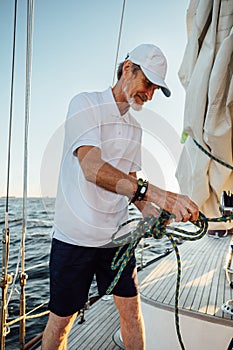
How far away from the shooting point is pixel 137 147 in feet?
4.68

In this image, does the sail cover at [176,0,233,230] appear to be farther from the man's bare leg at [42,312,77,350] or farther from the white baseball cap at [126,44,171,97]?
the man's bare leg at [42,312,77,350]

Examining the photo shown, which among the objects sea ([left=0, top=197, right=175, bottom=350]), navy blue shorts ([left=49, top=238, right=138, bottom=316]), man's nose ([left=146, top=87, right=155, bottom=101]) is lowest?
sea ([left=0, top=197, right=175, bottom=350])

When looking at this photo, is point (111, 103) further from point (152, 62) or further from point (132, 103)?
point (152, 62)

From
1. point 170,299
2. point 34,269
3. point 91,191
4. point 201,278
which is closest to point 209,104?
point 91,191

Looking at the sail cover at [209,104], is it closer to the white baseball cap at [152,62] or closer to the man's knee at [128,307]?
the white baseball cap at [152,62]

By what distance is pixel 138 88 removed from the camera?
121 centimetres

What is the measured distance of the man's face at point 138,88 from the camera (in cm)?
120

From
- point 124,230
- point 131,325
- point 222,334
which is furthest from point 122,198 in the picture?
point 222,334

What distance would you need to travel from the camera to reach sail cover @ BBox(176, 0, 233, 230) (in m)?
1.10

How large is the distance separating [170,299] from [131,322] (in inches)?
21.2

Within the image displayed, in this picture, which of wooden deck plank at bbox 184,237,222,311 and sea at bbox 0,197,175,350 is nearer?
wooden deck plank at bbox 184,237,222,311

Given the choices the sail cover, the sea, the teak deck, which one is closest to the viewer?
the sail cover

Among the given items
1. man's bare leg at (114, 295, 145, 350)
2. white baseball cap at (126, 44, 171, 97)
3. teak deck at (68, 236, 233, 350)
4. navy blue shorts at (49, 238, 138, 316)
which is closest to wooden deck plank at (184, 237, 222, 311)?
teak deck at (68, 236, 233, 350)

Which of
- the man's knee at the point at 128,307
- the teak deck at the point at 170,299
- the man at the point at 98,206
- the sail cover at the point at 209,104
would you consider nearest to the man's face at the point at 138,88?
the man at the point at 98,206
